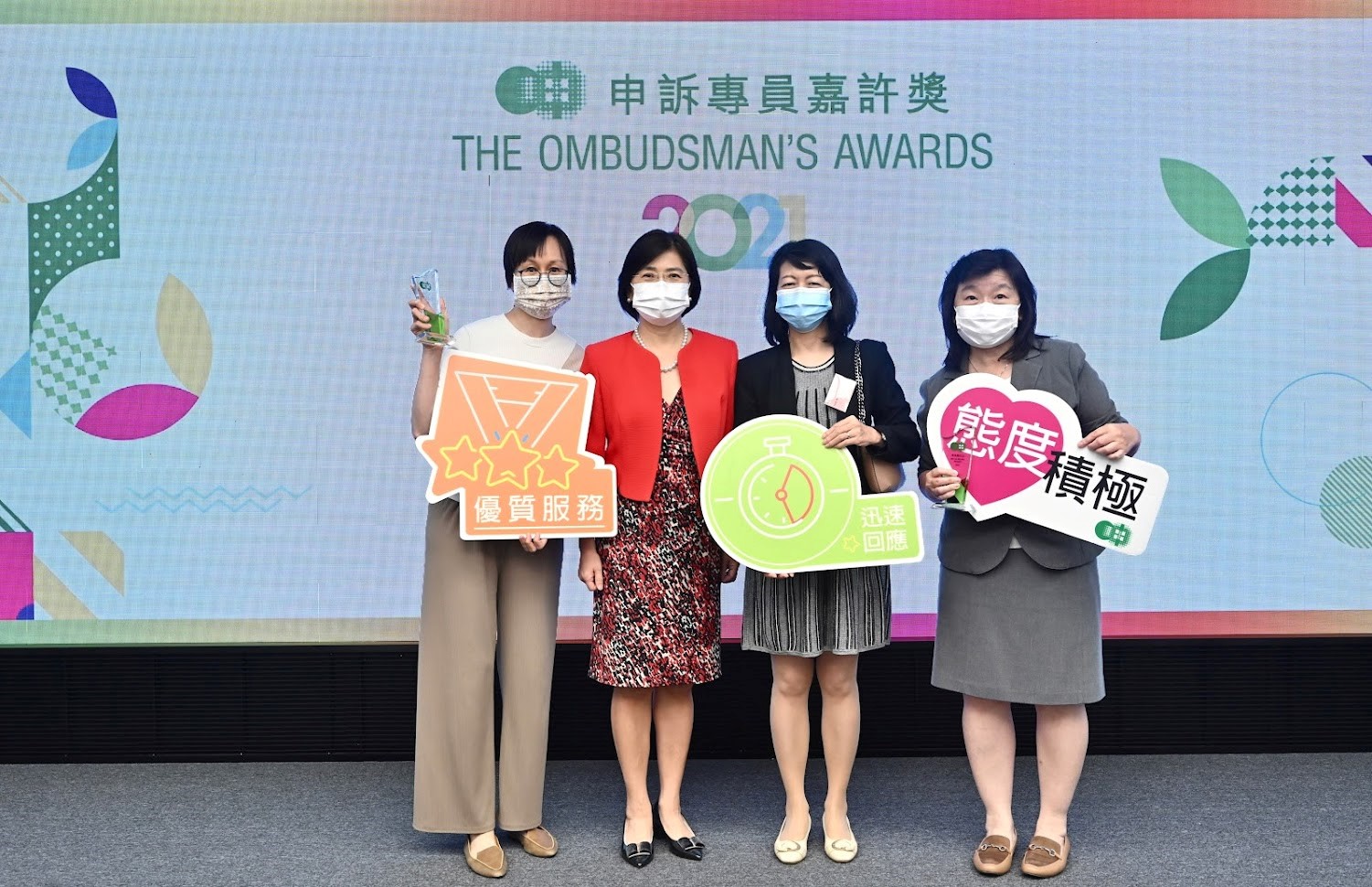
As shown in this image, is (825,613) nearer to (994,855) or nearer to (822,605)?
(822,605)

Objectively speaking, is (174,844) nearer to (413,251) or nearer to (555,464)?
(555,464)

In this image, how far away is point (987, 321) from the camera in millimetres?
2785

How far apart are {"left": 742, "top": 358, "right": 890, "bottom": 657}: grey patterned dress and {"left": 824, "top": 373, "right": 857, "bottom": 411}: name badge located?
5 cm

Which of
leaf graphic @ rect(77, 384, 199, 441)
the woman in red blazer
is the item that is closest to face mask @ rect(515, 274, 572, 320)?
the woman in red blazer

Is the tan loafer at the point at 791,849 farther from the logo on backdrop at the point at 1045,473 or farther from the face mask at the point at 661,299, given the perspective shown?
the face mask at the point at 661,299

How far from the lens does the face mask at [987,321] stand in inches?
109

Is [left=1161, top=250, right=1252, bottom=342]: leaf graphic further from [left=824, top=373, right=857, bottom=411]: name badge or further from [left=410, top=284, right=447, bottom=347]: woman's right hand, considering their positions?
[left=410, top=284, right=447, bottom=347]: woman's right hand

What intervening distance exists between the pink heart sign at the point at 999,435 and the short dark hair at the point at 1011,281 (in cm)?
10

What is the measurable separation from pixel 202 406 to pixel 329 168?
80 centimetres

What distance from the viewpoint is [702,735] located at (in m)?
3.84

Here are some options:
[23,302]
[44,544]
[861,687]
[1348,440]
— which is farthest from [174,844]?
[1348,440]

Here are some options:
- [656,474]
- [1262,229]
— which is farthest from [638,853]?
[1262,229]

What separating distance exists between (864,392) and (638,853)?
119 cm

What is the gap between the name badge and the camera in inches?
111
